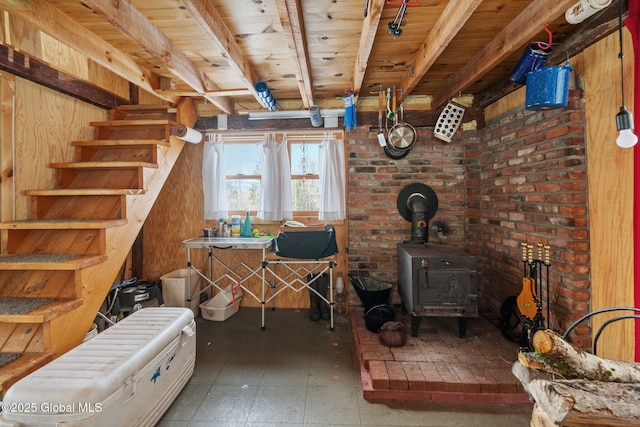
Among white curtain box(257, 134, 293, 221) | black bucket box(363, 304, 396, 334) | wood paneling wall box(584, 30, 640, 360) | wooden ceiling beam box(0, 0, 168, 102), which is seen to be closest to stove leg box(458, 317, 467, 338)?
black bucket box(363, 304, 396, 334)

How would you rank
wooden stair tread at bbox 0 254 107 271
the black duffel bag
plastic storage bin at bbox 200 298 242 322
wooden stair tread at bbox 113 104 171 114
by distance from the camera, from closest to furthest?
wooden stair tread at bbox 0 254 107 271, the black duffel bag, wooden stair tread at bbox 113 104 171 114, plastic storage bin at bbox 200 298 242 322

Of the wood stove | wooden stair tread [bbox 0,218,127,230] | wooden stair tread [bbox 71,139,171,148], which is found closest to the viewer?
wooden stair tread [bbox 0,218,127,230]

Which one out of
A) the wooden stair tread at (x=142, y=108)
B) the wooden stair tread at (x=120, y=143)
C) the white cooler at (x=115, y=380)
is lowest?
the white cooler at (x=115, y=380)

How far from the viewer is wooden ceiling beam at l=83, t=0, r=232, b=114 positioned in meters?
1.45

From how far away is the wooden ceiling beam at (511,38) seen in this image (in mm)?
1519

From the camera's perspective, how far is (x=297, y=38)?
1.73 meters

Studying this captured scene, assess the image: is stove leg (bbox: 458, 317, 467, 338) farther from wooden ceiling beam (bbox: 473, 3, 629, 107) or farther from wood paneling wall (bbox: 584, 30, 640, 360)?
wooden ceiling beam (bbox: 473, 3, 629, 107)

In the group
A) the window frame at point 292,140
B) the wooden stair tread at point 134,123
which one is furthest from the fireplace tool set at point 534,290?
the wooden stair tread at point 134,123

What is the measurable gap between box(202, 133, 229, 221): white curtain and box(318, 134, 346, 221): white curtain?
1.13 meters

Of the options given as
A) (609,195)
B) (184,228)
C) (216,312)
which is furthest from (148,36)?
(609,195)

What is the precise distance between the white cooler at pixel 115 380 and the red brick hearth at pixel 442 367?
4.19 ft

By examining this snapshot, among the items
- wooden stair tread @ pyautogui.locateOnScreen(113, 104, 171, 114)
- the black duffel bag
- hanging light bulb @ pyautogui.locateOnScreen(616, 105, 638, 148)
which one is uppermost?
wooden stair tread @ pyautogui.locateOnScreen(113, 104, 171, 114)

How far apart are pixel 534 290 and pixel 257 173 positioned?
290 centimetres

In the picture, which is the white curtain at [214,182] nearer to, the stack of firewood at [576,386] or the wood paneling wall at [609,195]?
the stack of firewood at [576,386]
